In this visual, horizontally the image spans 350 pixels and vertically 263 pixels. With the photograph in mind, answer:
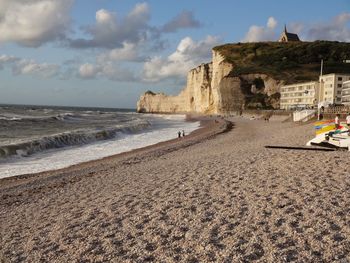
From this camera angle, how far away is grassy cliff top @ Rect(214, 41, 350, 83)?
79188mm

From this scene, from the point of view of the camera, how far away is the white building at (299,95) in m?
61.3

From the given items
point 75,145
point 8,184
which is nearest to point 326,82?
point 75,145

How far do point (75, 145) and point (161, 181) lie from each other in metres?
15.6

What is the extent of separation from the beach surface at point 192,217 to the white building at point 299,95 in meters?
53.6

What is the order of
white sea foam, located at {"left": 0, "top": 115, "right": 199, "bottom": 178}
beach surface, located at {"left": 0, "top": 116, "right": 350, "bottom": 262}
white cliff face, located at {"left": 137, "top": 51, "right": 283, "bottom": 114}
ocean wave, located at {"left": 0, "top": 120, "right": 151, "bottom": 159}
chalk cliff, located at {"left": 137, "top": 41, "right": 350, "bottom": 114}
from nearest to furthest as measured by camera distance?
Answer: beach surface, located at {"left": 0, "top": 116, "right": 350, "bottom": 262} → white sea foam, located at {"left": 0, "top": 115, "right": 199, "bottom": 178} → ocean wave, located at {"left": 0, "top": 120, "right": 151, "bottom": 159} → chalk cliff, located at {"left": 137, "top": 41, "right": 350, "bottom": 114} → white cliff face, located at {"left": 137, "top": 51, "right": 283, "bottom": 114}

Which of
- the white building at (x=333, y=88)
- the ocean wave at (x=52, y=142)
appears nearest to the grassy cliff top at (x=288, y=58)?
the white building at (x=333, y=88)

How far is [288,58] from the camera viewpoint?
9238cm

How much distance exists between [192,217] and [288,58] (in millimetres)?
93994

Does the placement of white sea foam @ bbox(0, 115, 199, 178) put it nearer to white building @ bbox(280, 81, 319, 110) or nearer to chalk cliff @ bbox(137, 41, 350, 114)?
white building @ bbox(280, 81, 319, 110)

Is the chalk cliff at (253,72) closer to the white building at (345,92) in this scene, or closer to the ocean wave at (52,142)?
the white building at (345,92)

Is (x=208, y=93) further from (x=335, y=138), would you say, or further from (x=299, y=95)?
(x=335, y=138)

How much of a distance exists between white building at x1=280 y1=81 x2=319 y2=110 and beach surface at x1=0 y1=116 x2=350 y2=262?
176ft

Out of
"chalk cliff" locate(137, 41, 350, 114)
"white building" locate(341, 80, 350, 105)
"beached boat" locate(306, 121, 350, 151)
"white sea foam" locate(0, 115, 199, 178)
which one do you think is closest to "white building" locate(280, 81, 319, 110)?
"chalk cliff" locate(137, 41, 350, 114)

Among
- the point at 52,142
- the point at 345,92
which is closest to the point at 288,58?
the point at 345,92
